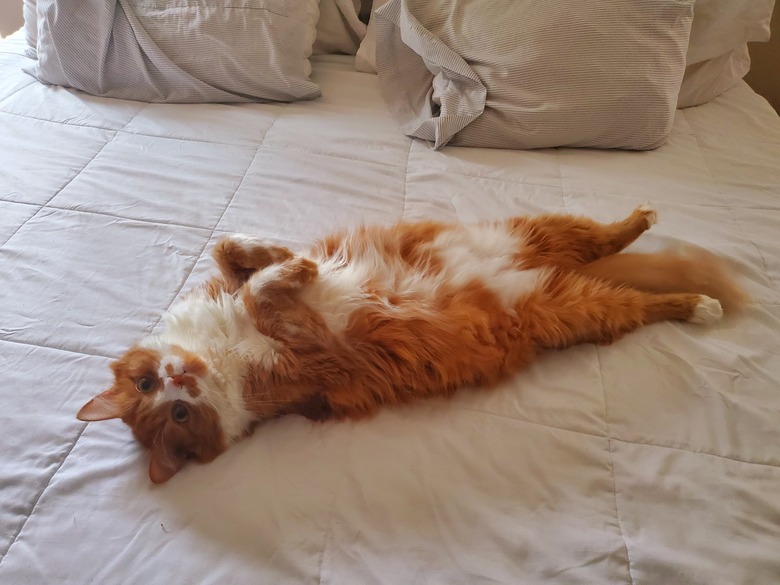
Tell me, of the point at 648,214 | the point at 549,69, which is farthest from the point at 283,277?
the point at 549,69

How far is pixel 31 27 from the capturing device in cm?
201

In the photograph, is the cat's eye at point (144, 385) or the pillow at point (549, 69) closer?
the cat's eye at point (144, 385)

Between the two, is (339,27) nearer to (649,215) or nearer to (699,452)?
(649,215)

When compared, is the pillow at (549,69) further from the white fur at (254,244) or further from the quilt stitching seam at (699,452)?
the quilt stitching seam at (699,452)

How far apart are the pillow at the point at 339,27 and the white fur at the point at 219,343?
1421 mm

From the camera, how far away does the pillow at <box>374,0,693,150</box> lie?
162 centimetres

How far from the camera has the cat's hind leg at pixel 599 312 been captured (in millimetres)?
1182

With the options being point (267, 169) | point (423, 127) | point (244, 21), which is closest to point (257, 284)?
point (267, 169)

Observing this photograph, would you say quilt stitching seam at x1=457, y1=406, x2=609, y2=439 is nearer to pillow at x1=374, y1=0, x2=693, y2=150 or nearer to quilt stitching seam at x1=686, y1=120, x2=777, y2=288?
quilt stitching seam at x1=686, y1=120, x2=777, y2=288

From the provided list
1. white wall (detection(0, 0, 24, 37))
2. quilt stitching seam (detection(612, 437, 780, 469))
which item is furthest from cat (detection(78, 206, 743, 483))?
white wall (detection(0, 0, 24, 37))

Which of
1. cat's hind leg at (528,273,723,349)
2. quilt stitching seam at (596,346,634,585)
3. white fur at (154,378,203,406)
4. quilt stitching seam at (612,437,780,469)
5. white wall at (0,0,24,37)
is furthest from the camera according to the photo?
white wall at (0,0,24,37)

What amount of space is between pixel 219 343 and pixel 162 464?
0.95 feet

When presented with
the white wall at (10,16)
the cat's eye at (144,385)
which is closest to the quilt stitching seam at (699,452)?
the cat's eye at (144,385)

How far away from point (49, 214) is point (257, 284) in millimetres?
728
